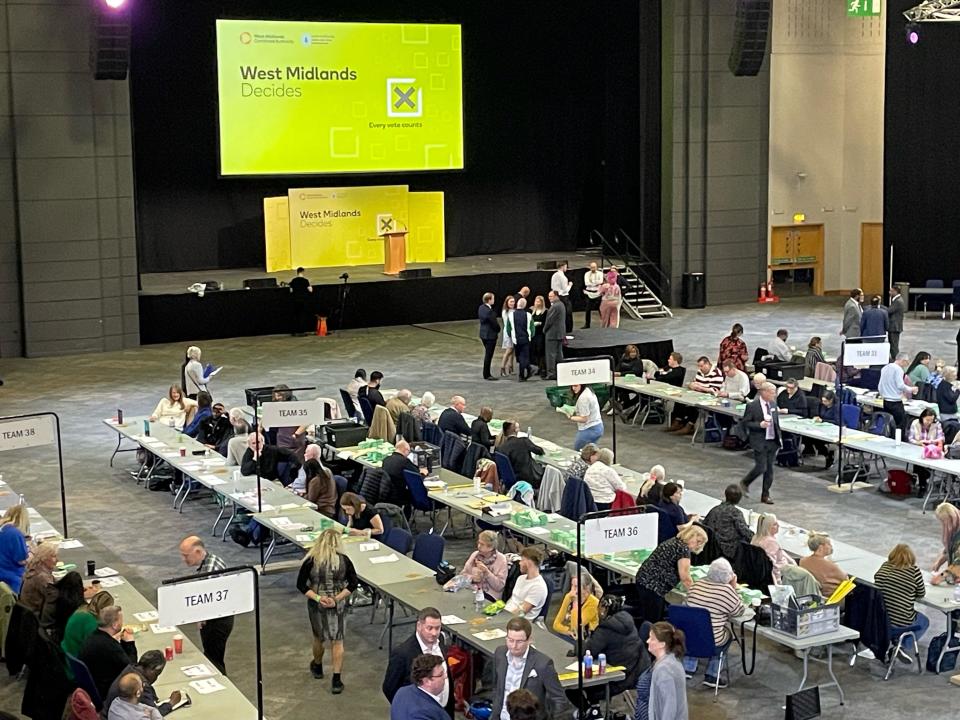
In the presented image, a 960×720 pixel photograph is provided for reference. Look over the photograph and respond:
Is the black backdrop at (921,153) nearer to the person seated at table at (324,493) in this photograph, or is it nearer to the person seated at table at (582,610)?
the person seated at table at (324,493)

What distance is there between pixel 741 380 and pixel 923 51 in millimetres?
13300

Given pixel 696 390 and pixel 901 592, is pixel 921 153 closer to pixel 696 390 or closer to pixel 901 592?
pixel 696 390

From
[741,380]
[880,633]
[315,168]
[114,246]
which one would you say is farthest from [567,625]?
[315,168]

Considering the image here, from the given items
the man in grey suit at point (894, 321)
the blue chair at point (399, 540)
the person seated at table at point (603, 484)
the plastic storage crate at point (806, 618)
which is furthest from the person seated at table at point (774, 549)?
the man in grey suit at point (894, 321)

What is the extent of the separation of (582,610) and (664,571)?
0.87 m

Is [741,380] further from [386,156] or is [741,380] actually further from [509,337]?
[386,156]

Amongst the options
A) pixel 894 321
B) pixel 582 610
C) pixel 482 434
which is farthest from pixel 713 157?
pixel 582 610

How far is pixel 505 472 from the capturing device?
14531mm

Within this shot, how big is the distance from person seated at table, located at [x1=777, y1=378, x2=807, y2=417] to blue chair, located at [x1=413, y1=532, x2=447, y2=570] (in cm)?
646

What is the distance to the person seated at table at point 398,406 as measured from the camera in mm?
16562

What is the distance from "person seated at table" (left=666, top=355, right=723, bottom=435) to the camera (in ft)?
61.4

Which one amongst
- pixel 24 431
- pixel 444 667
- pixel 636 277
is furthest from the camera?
pixel 636 277

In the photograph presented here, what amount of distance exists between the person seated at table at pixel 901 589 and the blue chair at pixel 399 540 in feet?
12.4

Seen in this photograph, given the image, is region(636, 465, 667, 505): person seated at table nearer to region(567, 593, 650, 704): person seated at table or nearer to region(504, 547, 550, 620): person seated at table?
region(504, 547, 550, 620): person seated at table
